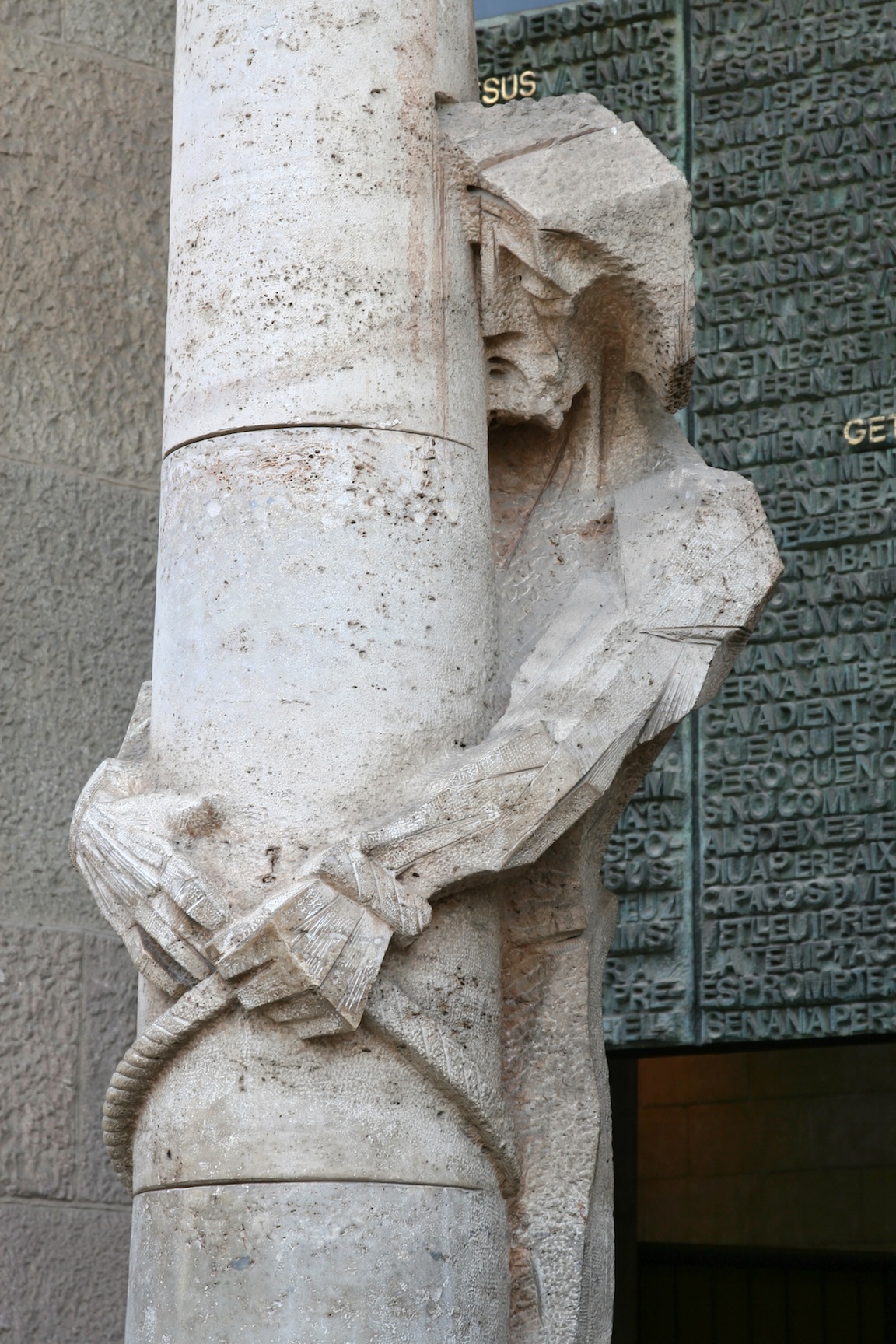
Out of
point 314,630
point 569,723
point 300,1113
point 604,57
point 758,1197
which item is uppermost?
point 604,57

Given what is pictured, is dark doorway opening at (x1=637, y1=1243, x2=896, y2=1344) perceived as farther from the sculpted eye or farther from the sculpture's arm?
the sculpted eye

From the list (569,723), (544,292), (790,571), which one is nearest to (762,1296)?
(790,571)

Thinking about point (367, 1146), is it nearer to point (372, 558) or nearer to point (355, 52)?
point (372, 558)

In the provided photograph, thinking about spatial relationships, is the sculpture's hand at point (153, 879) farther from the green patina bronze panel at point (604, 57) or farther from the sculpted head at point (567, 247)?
the green patina bronze panel at point (604, 57)

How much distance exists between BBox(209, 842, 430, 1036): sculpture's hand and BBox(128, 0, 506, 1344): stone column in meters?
0.05

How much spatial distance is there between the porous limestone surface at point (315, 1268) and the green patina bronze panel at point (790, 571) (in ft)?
7.94

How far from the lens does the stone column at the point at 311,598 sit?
3.26 meters

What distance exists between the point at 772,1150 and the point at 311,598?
6.00 m

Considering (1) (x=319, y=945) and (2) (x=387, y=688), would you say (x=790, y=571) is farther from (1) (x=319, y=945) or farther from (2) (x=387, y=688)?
(1) (x=319, y=945)

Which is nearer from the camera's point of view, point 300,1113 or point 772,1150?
point 300,1113

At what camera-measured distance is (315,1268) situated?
322 centimetres

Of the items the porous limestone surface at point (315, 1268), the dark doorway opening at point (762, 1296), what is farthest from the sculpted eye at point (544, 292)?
the dark doorway opening at point (762, 1296)

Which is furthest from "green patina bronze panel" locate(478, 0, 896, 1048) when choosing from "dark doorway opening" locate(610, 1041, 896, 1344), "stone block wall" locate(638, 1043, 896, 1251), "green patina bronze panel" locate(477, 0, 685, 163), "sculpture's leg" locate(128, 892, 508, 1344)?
"stone block wall" locate(638, 1043, 896, 1251)

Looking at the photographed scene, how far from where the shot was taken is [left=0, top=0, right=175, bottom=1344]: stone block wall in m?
5.10
